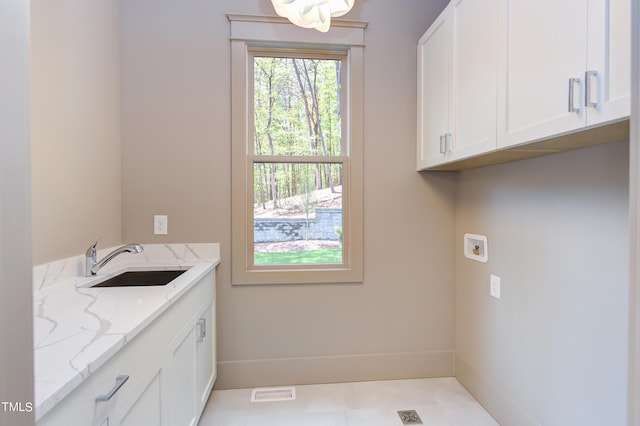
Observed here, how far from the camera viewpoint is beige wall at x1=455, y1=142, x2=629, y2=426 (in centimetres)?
116

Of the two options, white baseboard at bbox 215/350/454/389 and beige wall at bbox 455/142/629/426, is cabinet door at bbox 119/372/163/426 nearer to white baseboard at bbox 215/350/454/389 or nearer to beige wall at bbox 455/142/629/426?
white baseboard at bbox 215/350/454/389

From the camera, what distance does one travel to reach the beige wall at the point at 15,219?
368 mm

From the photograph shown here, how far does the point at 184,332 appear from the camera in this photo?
1.38m

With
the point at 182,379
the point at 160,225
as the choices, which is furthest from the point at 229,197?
the point at 182,379

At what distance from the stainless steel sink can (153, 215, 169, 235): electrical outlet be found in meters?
0.30

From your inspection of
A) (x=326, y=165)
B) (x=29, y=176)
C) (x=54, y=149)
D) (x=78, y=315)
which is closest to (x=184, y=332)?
(x=78, y=315)

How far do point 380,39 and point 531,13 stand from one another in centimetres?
115

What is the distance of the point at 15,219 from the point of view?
38cm

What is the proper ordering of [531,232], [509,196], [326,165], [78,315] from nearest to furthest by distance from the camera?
[78,315] → [531,232] → [509,196] → [326,165]

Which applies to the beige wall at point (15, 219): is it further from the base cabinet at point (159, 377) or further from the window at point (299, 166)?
the window at point (299, 166)

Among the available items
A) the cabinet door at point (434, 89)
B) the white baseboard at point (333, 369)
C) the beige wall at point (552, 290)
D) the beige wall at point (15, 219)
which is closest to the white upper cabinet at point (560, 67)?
the beige wall at point (552, 290)

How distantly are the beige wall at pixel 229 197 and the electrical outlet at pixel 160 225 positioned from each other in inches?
1.3

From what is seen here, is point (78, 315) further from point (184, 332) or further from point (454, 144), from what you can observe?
point (454, 144)

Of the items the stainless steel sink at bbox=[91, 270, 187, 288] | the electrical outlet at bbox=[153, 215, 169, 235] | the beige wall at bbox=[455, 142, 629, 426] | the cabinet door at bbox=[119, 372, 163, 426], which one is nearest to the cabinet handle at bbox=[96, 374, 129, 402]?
the cabinet door at bbox=[119, 372, 163, 426]
